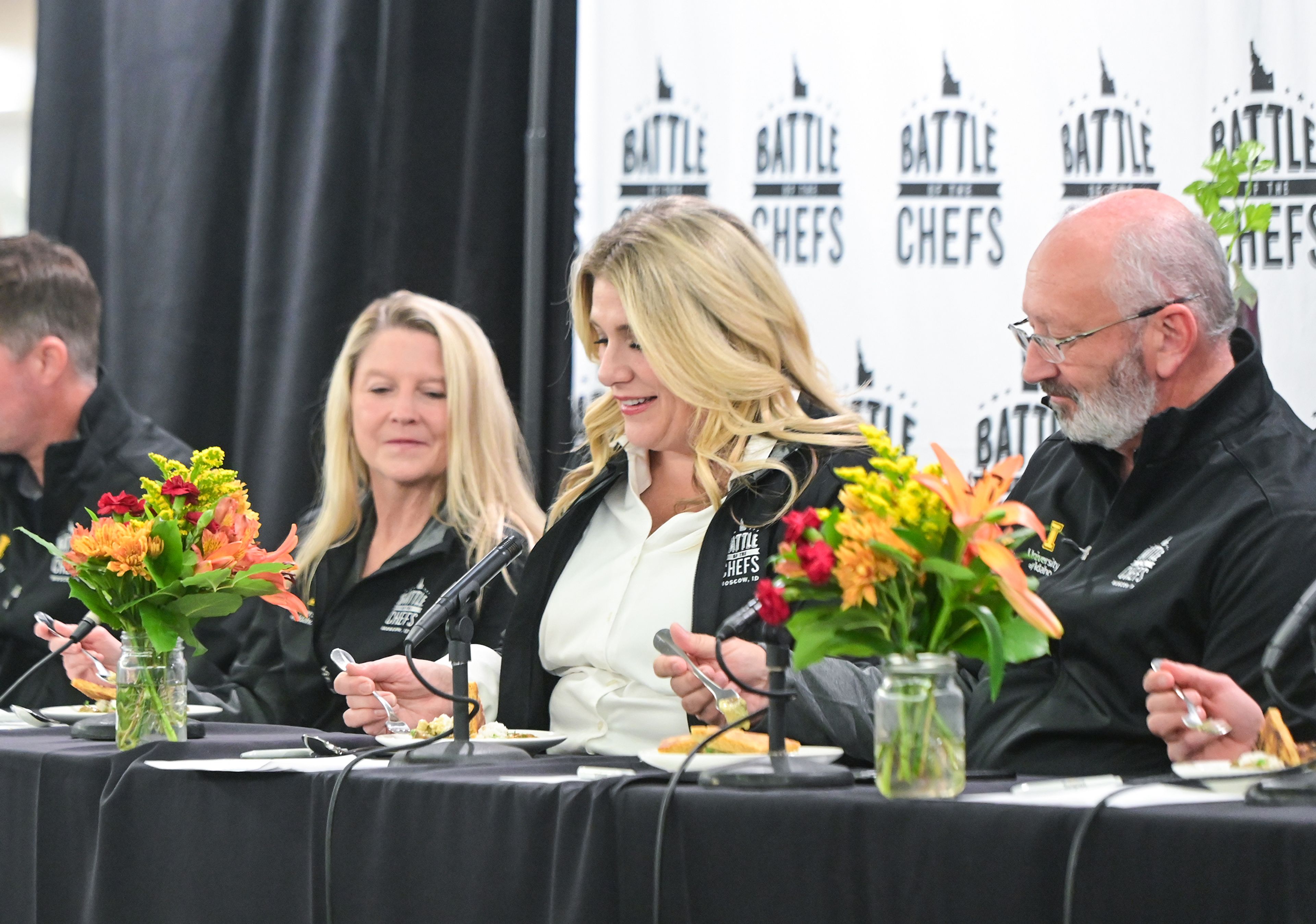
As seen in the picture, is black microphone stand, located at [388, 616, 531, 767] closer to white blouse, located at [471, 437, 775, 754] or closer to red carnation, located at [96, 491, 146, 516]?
white blouse, located at [471, 437, 775, 754]

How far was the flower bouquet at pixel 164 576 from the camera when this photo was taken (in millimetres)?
2068

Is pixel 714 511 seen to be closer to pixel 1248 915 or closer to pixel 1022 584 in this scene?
pixel 1022 584

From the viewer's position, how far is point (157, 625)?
208 cm

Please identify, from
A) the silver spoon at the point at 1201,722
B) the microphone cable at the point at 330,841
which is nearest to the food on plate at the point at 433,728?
the microphone cable at the point at 330,841

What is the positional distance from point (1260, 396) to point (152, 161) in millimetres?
2912

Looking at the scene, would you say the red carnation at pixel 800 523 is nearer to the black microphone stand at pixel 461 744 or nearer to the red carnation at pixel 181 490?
the black microphone stand at pixel 461 744

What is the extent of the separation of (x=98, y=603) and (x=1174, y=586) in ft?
4.73

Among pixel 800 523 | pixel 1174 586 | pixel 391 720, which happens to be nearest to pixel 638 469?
pixel 391 720

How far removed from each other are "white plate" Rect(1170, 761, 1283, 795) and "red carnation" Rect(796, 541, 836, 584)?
0.38 metres

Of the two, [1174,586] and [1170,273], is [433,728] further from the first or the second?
[1170,273]

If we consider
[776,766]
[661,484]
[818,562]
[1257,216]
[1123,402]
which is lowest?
[776,766]

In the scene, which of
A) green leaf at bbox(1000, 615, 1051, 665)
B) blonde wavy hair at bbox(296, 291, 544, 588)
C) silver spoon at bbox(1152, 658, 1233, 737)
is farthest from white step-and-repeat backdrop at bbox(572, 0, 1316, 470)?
green leaf at bbox(1000, 615, 1051, 665)

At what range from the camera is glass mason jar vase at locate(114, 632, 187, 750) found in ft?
6.83

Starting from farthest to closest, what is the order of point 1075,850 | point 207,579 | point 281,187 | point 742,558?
point 281,187 < point 742,558 < point 207,579 < point 1075,850
